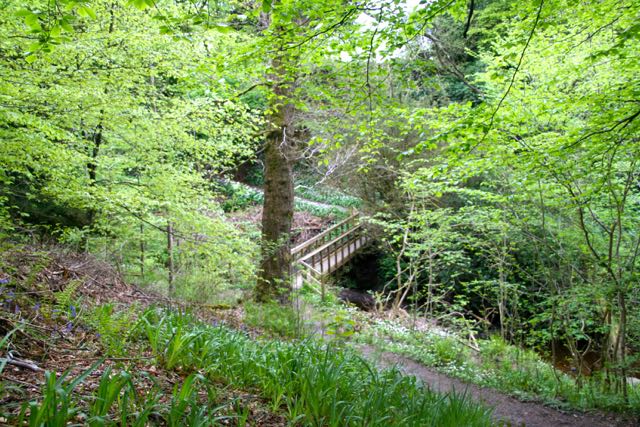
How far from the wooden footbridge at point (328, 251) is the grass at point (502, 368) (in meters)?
3.99

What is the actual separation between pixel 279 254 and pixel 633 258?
5.70m

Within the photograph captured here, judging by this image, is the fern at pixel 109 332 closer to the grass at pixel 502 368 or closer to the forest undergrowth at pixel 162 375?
the forest undergrowth at pixel 162 375

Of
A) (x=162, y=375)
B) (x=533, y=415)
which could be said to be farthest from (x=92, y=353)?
(x=533, y=415)

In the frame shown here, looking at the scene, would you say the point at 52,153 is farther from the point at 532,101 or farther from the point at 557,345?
the point at 557,345

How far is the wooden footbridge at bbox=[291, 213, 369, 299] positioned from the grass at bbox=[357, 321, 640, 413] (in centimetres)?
399

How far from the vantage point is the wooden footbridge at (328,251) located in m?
14.1

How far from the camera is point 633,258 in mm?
6273

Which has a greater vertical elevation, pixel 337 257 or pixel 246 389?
pixel 246 389

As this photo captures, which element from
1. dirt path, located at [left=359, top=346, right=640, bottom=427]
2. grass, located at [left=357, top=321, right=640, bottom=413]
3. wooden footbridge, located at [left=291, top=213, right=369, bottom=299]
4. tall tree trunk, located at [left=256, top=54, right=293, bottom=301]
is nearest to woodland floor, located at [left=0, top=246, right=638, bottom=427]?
dirt path, located at [left=359, top=346, right=640, bottom=427]

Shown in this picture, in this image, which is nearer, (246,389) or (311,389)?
(311,389)

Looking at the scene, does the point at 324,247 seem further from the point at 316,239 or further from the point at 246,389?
the point at 246,389

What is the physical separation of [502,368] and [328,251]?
846 cm

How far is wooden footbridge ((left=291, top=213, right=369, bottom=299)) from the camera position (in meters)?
14.1

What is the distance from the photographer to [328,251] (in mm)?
15914
